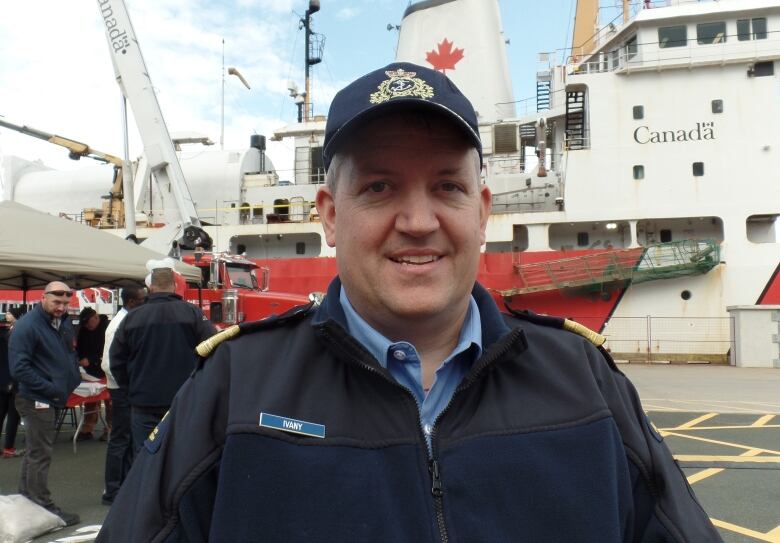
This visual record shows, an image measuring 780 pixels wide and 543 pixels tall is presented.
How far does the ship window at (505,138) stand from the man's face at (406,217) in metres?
18.8

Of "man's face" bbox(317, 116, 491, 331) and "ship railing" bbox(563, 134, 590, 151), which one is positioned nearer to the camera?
"man's face" bbox(317, 116, 491, 331)

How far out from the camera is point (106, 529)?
3.74ft

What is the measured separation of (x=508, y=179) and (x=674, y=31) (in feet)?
21.4

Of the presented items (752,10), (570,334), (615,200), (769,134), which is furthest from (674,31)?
(570,334)

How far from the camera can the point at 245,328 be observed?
1.28m

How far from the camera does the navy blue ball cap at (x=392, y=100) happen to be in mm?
1185

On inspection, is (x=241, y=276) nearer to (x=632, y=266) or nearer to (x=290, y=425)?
(x=290, y=425)

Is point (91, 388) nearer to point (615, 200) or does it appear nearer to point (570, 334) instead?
point (570, 334)

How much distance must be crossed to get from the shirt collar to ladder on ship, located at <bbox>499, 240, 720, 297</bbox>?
15.3 metres

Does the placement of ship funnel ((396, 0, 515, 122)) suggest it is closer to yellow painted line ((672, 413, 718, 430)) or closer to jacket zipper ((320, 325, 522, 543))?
yellow painted line ((672, 413, 718, 430))

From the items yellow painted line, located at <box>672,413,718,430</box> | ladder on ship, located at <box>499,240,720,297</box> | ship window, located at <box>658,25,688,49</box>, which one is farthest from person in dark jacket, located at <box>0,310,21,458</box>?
ship window, located at <box>658,25,688,49</box>

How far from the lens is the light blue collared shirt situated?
4.05 ft

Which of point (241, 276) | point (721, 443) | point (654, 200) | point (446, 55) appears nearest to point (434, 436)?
point (721, 443)

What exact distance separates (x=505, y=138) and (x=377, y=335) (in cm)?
1916
